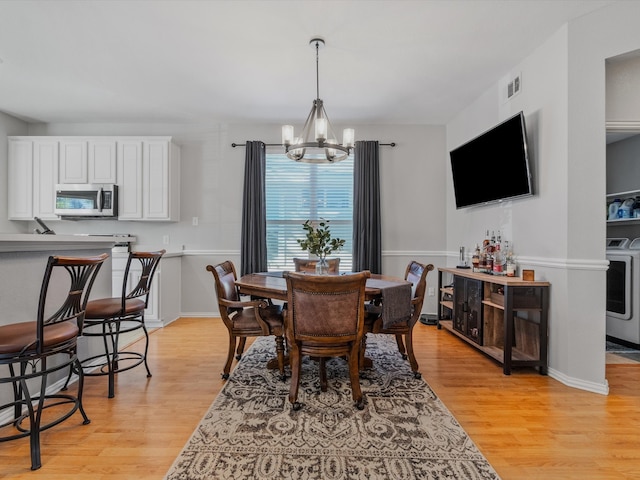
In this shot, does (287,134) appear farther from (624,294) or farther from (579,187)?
(624,294)

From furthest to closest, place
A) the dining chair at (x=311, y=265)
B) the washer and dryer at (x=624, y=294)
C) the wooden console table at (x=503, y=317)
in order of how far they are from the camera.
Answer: the dining chair at (x=311, y=265) → the washer and dryer at (x=624, y=294) → the wooden console table at (x=503, y=317)

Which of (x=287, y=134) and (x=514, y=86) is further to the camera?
(x=514, y=86)

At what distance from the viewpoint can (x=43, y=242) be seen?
201cm

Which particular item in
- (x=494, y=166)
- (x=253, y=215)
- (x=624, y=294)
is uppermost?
(x=494, y=166)

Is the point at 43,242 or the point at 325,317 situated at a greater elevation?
the point at 43,242

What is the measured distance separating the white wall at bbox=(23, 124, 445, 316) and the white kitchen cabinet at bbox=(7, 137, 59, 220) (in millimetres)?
394

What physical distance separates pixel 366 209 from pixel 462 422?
2945mm

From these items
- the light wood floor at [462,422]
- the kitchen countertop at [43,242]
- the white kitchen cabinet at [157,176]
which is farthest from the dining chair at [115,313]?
the white kitchen cabinet at [157,176]

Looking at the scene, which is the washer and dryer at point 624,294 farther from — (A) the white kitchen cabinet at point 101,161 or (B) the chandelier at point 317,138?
(A) the white kitchen cabinet at point 101,161

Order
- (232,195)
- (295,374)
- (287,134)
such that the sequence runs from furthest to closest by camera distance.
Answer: (232,195) < (287,134) < (295,374)

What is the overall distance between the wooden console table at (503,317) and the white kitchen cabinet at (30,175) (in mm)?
5326

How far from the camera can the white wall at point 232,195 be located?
460 centimetres

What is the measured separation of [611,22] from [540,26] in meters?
0.46

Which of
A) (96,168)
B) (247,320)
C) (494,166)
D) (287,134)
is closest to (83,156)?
(96,168)
